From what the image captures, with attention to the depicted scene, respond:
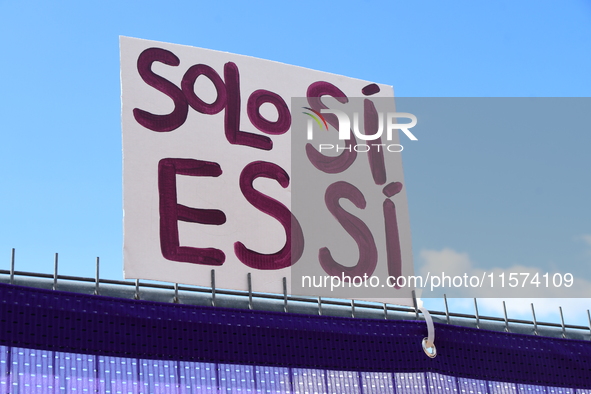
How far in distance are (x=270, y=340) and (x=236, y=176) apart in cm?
144

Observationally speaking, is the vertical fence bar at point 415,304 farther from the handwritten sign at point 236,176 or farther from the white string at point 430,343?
the white string at point 430,343

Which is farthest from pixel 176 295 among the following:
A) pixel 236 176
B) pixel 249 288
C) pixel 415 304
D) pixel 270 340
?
pixel 415 304

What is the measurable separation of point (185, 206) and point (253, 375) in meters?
1.46

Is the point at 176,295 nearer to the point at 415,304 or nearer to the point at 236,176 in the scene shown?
the point at 236,176

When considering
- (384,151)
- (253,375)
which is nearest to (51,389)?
(253,375)

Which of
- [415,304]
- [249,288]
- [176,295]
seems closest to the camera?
[176,295]

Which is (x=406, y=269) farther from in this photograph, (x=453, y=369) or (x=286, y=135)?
(x=286, y=135)

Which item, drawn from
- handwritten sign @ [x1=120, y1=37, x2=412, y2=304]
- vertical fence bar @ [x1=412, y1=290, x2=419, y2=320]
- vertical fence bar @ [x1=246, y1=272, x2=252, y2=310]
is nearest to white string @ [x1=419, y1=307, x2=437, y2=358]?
vertical fence bar @ [x1=412, y1=290, x2=419, y2=320]

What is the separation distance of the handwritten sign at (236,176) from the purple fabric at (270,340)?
332 millimetres

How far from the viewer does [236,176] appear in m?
6.48

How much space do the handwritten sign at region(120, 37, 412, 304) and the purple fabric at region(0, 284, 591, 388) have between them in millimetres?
332

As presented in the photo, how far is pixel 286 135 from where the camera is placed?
274 inches

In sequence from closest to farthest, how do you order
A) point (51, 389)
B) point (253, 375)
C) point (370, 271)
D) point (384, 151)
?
point (51, 389) → point (253, 375) → point (370, 271) → point (384, 151)

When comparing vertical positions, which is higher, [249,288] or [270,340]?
[249,288]
